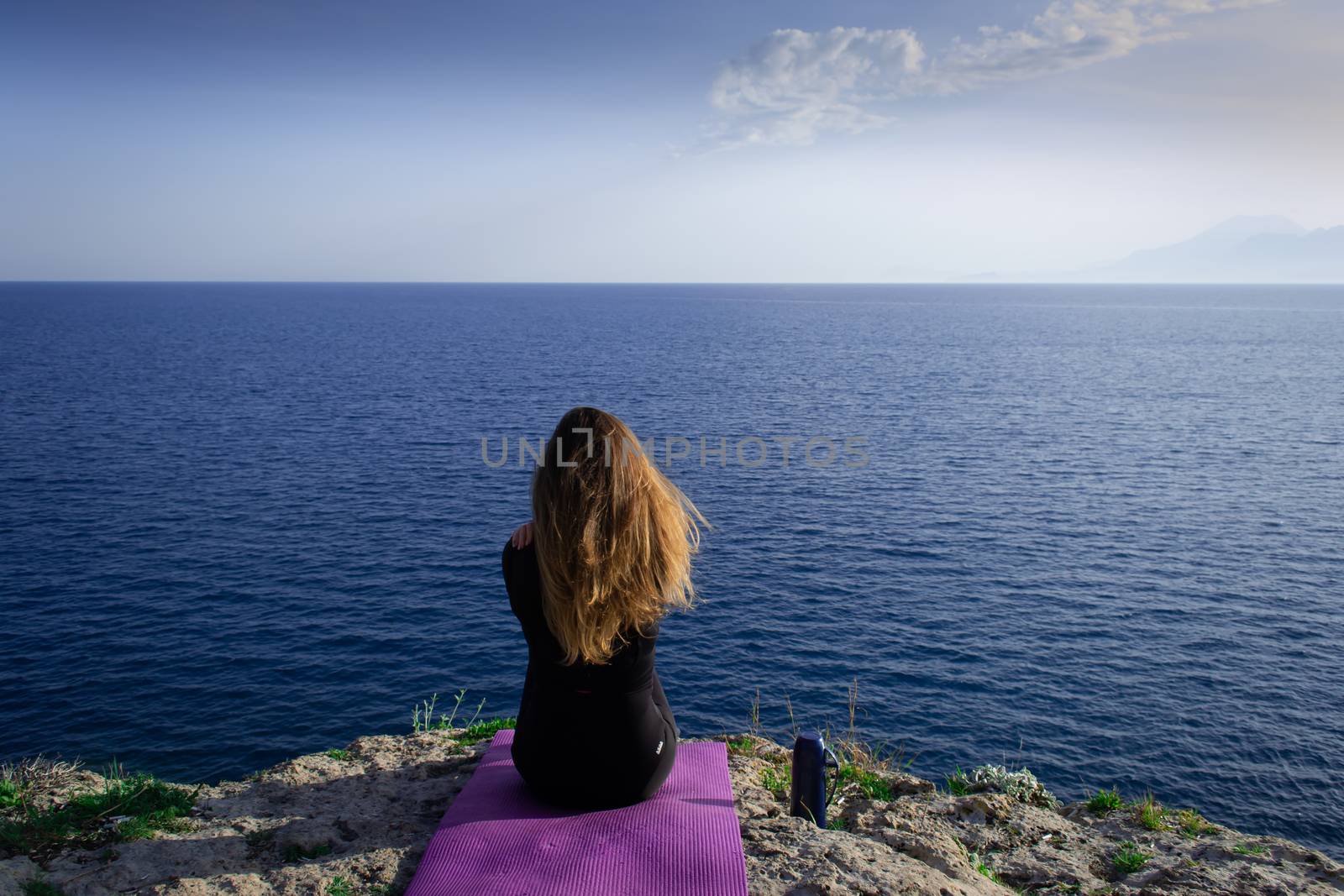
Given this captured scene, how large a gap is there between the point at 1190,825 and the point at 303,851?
8465 millimetres

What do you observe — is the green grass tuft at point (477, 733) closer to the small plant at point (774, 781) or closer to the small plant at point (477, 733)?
the small plant at point (477, 733)

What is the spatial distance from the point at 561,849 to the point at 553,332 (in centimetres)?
14002

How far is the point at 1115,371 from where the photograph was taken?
312ft

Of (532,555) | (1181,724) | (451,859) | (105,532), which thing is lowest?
(1181,724)

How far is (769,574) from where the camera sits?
34656 mm

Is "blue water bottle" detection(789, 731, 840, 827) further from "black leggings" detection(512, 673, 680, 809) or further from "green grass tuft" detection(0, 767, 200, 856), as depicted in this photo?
"green grass tuft" detection(0, 767, 200, 856)

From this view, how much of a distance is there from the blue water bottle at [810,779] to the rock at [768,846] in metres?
0.22

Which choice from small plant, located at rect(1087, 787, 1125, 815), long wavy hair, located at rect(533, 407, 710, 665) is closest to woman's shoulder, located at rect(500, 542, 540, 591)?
long wavy hair, located at rect(533, 407, 710, 665)

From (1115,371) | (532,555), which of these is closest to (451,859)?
(532,555)

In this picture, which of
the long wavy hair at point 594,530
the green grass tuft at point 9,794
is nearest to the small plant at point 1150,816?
the long wavy hair at point 594,530

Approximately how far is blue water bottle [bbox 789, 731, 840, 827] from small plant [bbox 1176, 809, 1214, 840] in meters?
3.71

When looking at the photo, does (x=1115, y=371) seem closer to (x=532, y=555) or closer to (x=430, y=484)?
(x=430, y=484)

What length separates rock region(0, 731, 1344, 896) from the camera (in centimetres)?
627

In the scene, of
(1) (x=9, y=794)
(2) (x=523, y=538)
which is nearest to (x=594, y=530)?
(2) (x=523, y=538)
